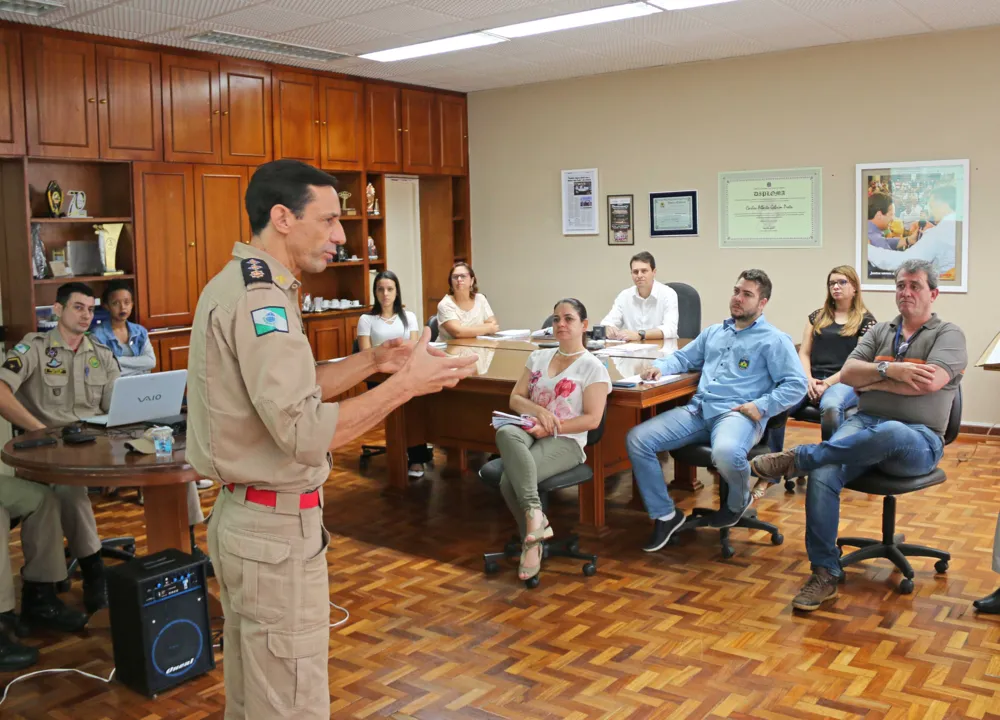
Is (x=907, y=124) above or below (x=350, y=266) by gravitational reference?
above

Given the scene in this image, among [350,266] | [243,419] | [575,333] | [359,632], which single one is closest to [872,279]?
[575,333]

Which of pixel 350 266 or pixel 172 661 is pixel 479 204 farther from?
pixel 172 661

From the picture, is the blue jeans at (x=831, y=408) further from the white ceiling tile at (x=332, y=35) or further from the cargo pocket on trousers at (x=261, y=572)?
the white ceiling tile at (x=332, y=35)

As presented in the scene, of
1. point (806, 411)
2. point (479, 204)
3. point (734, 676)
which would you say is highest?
point (479, 204)

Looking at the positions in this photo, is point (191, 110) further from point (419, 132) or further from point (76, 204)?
point (419, 132)

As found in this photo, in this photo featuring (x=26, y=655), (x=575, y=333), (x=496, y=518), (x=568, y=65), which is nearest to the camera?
(x=26, y=655)

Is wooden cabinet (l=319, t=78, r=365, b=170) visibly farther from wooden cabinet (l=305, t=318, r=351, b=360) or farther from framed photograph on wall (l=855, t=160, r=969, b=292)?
framed photograph on wall (l=855, t=160, r=969, b=292)

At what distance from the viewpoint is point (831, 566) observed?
400cm

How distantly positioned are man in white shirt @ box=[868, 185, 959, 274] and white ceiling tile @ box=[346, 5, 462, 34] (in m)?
3.51

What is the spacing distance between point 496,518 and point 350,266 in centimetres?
377

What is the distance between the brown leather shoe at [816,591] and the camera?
3871mm

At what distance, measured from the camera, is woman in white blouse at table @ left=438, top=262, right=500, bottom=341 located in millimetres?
6773

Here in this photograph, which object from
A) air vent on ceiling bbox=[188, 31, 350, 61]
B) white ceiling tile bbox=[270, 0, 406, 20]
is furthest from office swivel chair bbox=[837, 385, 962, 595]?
air vent on ceiling bbox=[188, 31, 350, 61]

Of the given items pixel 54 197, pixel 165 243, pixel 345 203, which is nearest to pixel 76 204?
pixel 54 197
